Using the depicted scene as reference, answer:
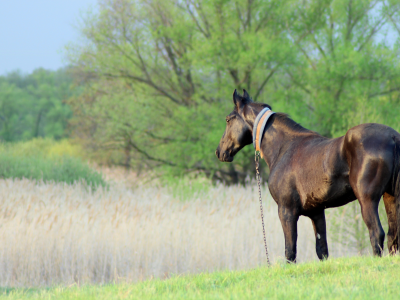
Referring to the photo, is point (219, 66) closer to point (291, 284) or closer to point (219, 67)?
point (219, 67)

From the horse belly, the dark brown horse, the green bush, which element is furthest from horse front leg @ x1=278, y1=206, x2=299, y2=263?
the green bush

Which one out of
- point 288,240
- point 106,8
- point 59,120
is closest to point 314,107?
point 106,8

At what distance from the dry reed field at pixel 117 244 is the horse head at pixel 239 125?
279cm

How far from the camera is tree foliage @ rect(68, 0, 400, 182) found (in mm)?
16625

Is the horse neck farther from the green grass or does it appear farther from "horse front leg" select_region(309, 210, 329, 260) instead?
the green grass

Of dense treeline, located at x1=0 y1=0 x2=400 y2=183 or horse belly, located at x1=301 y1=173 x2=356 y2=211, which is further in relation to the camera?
dense treeline, located at x1=0 y1=0 x2=400 y2=183

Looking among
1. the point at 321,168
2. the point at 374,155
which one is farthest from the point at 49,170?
the point at 374,155

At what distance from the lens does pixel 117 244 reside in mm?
7645

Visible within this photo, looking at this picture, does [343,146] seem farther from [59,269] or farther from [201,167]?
[201,167]

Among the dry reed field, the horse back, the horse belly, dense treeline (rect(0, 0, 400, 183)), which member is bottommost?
the dry reed field

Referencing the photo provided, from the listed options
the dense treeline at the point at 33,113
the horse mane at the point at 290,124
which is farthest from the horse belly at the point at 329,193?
the dense treeline at the point at 33,113

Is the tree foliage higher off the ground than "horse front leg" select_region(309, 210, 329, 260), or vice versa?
the tree foliage

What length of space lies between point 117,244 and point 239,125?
3.87 metres

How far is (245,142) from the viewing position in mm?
5102
